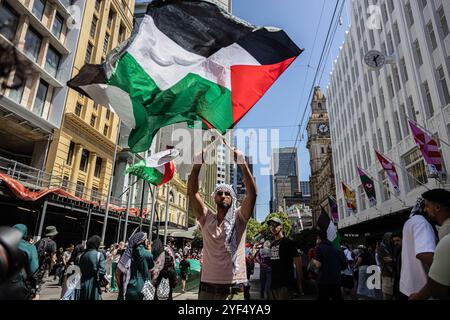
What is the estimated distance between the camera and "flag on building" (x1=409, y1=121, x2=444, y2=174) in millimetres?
14245

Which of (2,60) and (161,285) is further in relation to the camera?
(161,285)

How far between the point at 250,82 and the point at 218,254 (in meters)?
2.79

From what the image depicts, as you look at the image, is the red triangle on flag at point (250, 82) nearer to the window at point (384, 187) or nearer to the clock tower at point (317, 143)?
the window at point (384, 187)

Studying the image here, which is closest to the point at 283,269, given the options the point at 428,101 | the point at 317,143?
the point at 428,101

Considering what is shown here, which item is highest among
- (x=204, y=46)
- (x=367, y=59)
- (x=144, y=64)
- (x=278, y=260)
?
(x=367, y=59)

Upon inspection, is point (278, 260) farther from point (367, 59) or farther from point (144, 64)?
point (367, 59)

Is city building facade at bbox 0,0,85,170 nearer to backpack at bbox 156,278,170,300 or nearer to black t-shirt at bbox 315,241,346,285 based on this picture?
backpack at bbox 156,278,170,300

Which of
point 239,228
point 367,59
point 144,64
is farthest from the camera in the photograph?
point 367,59

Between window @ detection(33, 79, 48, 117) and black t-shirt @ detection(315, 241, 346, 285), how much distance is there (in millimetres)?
23955

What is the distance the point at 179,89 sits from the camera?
466 centimetres

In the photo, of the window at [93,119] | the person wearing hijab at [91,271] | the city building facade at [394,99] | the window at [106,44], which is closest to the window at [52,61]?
the window at [93,119]

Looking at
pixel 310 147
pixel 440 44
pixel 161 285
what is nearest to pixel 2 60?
pixel 161 285
